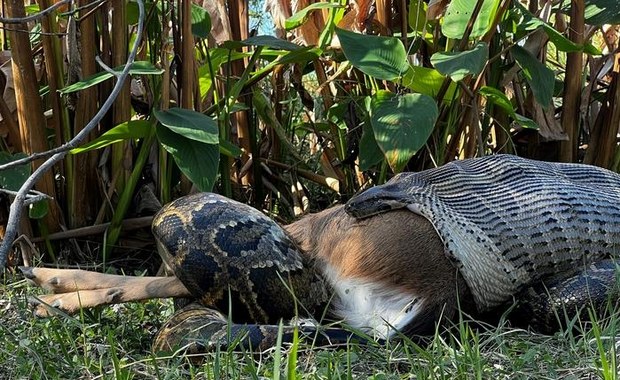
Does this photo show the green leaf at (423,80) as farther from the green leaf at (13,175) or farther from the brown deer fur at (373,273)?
the green leaf at (13,175)

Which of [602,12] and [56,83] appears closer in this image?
[56,83]

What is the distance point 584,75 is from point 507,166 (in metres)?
1.67

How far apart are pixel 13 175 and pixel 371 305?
1434 millimetres

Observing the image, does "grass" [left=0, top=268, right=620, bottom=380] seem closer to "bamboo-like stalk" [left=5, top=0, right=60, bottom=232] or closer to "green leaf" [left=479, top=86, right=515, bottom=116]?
"bamboo-like stalk" [left=5, top=0, right=60, bottom=232]

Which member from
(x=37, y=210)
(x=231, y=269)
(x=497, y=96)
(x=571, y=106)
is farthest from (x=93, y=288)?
(x=571, y=106)

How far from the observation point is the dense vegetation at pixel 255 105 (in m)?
3.24

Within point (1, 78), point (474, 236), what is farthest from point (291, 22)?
point (474, 236)

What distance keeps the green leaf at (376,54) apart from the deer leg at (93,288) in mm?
1131

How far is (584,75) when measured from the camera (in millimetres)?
4531

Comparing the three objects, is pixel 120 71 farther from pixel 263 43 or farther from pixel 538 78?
pixel 538 78

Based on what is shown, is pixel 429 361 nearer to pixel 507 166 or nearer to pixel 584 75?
pixel 507 166

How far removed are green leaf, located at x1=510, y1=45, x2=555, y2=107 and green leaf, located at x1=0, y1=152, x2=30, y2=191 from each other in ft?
6.81

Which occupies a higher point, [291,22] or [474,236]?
[291,22]

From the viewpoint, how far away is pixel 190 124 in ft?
10.1
